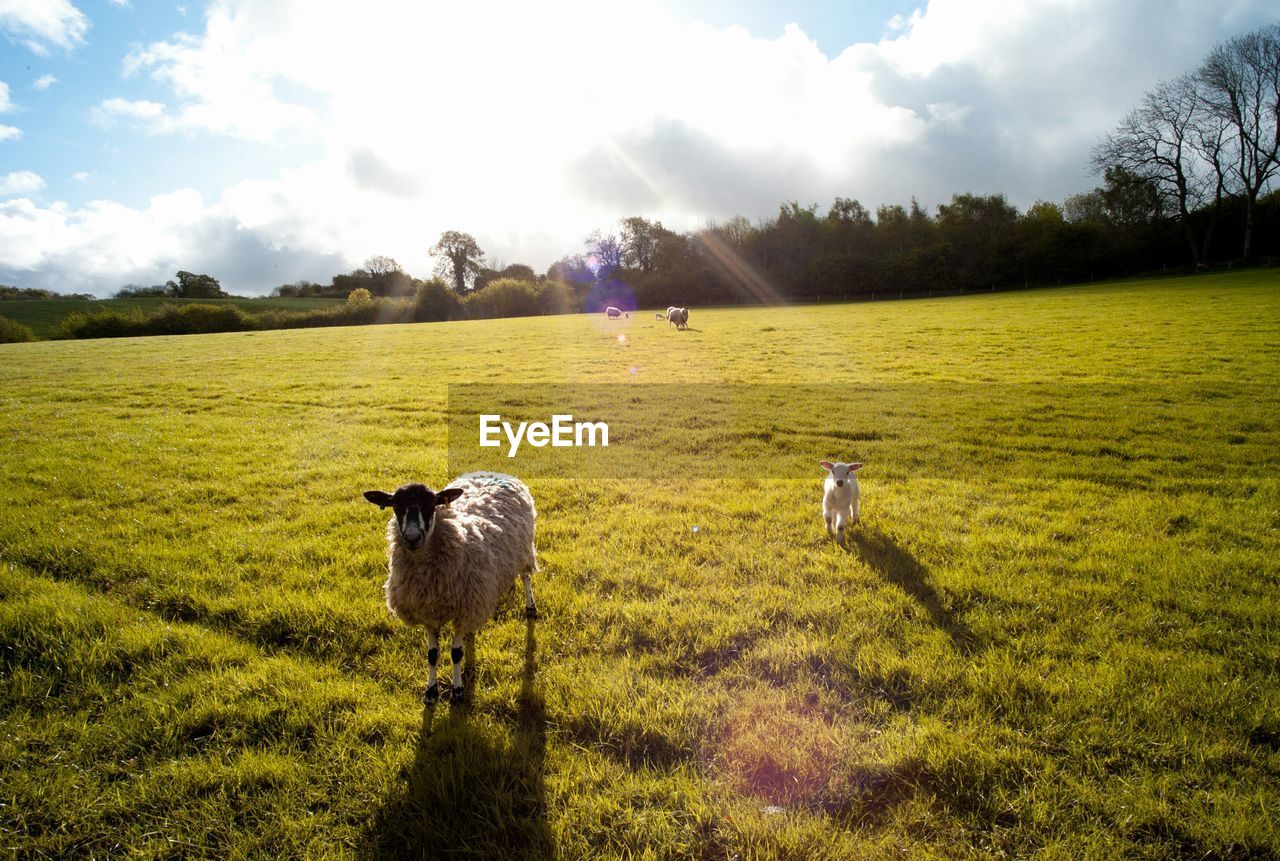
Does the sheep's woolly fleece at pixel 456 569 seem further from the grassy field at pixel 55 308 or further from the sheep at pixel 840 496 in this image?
the grassy field at pixel 55 308

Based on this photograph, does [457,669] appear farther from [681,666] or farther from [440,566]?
[681,666]

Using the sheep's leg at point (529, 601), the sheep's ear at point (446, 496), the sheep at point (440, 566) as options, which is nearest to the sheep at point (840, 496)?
the sheep's leg at point (529, 601)

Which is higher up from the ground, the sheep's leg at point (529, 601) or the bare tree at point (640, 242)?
the bare tree at point (640, 242)

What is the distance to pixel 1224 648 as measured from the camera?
13.3 feet

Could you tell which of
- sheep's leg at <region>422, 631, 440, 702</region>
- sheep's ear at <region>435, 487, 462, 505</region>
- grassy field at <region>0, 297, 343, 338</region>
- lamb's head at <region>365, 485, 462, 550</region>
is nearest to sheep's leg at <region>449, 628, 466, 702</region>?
sheep's leg at <region>422, 631, 440, 702</region>

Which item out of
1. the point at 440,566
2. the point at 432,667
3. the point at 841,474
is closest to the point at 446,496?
the point at 440,566

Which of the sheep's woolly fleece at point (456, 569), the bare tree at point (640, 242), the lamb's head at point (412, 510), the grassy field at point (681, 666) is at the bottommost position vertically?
the grassy field at point (681, 666)

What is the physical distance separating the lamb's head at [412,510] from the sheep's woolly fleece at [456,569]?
0.75ft

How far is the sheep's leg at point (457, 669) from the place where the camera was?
3.86 metres

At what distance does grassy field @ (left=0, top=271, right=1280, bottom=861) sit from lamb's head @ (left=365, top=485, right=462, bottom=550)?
1.20 meters

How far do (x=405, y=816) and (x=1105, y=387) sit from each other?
1766 cm

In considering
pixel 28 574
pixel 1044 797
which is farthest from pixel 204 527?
pixel 1044 797

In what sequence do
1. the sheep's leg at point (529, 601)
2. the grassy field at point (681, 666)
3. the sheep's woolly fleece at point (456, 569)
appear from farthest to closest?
1. the sheep's leg at point (529, 601)
2. the sheep's woolly fleece at point (456, 569)
3. the grassy field at point (681, 666)

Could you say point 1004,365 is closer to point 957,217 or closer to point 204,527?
point 204,527
